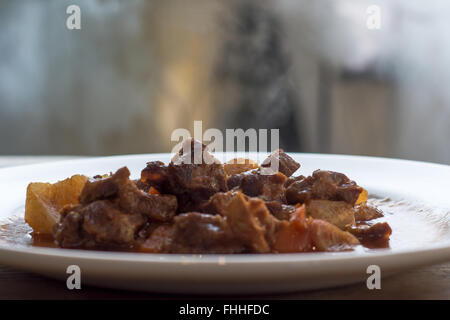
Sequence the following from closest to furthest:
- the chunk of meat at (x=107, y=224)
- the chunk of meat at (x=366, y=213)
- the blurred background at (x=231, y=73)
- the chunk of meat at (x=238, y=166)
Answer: the chunk of meat at (x=107, y=224)
the chunk of meat at (x=366, y=213)
the chunk of meat at (x=238, y=166)
the blurred background at (x=231, y=73)

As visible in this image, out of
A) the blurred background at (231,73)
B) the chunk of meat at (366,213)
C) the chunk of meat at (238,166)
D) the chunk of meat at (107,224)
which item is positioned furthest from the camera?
the blurred background at (231,73)

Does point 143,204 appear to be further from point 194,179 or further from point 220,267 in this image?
point 220,267

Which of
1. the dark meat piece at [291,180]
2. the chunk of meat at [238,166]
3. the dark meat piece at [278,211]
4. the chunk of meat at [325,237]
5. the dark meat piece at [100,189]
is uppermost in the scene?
the dark meat piece at [100,189]

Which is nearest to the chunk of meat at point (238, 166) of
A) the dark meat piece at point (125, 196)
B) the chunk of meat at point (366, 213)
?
the chunk of meat at point (366, 213)

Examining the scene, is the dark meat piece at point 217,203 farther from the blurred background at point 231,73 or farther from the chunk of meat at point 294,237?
the blurred background at point 231,73

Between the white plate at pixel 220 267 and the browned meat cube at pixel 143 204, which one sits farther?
the browned meat cube at pixel 143 204

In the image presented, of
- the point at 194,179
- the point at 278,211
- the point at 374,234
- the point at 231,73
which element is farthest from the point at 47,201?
the point at 231,73

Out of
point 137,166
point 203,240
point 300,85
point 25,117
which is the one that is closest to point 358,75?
point 300,85
